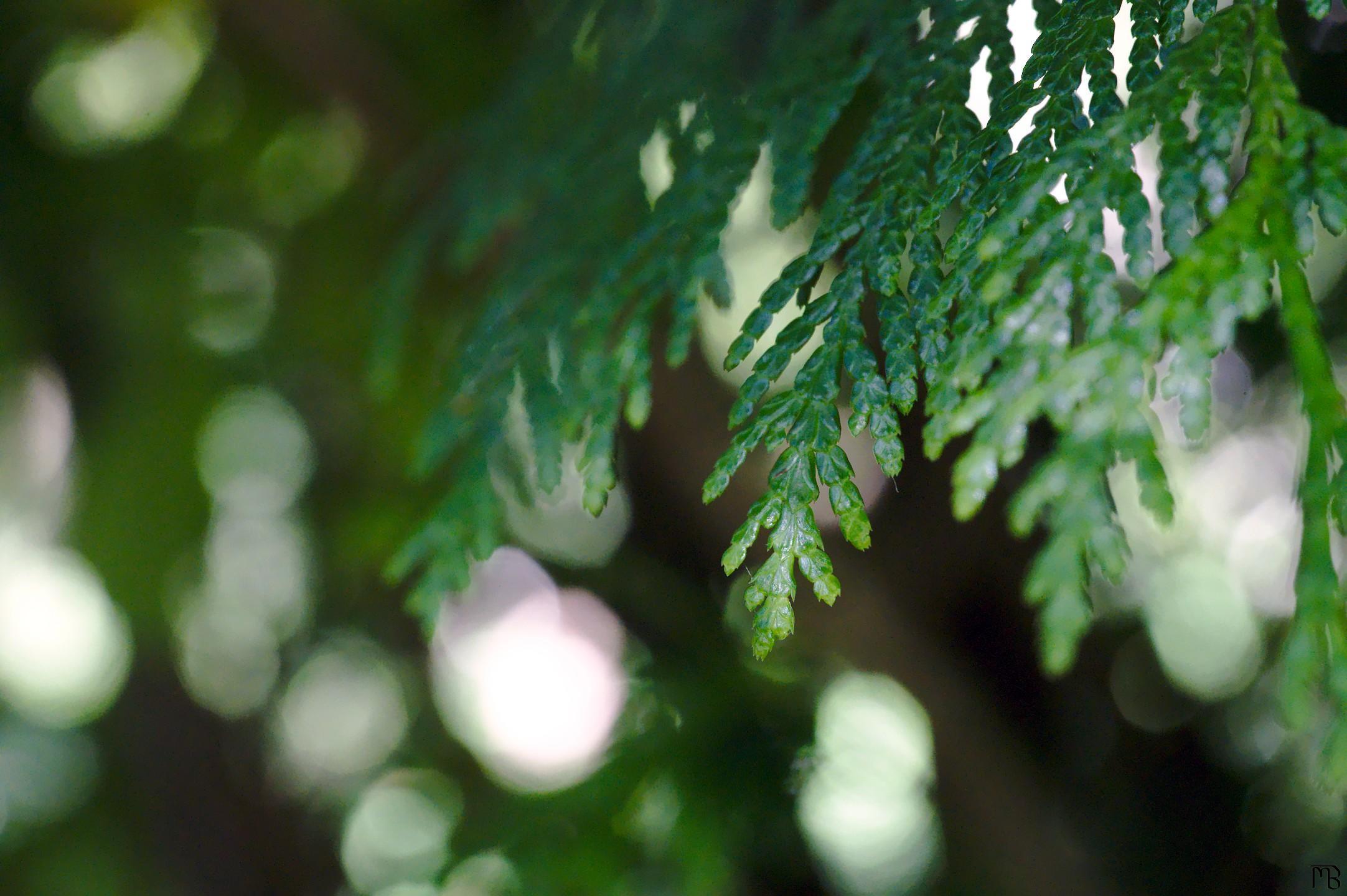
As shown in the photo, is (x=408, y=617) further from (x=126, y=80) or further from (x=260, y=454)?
(x=126, y=80)

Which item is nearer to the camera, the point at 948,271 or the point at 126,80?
the point at 948,271

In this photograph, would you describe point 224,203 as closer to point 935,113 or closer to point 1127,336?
point 935,113

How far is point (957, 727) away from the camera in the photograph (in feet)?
3.79

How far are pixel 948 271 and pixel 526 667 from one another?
1.34 m

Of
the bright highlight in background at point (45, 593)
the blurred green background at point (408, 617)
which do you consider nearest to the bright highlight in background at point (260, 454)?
the blurred green background at point (408, 617)

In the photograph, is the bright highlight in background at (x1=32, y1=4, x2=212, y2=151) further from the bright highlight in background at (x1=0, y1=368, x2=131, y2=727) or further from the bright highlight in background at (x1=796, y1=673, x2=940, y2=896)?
the bright highlight in background at (x1=796, y1=673, x2=940, y2=896)

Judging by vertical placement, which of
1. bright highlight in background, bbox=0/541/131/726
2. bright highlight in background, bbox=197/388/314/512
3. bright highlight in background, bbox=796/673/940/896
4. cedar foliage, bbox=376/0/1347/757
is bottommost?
bright highlight in background, bbox=796/673/940/896

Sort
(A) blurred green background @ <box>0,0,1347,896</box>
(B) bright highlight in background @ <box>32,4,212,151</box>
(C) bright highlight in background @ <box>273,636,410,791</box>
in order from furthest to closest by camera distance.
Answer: (C) bright highlight in background @ <box>273,636,410,791</box> < (B) bright highlight in background @ <box>32,4,212,151</box> < (A) blurred green background @ <box>0,0,1347,896</box>

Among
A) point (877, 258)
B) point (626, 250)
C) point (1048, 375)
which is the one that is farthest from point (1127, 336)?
point (626, 250)

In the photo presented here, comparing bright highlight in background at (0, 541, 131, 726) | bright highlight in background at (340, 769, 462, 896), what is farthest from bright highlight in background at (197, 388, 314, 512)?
bright highlight in background at (340, 769, 462, 896)

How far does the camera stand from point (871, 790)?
4.25 ft

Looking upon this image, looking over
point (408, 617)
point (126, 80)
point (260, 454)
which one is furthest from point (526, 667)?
point (126, 80)

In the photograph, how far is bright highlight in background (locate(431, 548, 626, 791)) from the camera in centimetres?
154

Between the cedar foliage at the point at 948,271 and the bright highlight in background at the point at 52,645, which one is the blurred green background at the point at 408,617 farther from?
the cedar foliage at the point at 948,271
